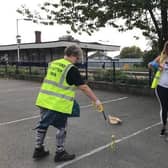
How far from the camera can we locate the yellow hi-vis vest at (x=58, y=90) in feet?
14.9

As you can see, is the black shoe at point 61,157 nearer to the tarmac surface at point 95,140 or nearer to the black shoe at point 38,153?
the tarmac surface at point 95,140

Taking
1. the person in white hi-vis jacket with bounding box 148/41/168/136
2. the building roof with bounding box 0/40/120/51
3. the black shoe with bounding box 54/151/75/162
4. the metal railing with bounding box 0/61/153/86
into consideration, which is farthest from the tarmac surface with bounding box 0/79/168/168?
the building roof with bounding box 0/40/120/51

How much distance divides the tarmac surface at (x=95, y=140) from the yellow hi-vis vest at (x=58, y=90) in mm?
874

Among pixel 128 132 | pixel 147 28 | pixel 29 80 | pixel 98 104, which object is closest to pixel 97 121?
pixel 128 132

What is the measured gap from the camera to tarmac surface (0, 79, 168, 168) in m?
4.70

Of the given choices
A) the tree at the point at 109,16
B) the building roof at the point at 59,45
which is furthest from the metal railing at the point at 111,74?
the building roof at the point at 59,45

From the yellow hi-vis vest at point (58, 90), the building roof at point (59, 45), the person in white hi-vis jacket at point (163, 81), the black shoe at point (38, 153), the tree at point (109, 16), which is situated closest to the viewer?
the yellow hi-vis vest at point (58, 90)

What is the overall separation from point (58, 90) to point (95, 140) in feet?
5.54

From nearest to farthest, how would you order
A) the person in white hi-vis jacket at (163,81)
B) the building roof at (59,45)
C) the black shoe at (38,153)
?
1. the black shoe at (38,153)
2. the person in white hi-vis jacket at (163,81)
3. the building roof at (59,45)

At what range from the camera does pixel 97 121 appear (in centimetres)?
754

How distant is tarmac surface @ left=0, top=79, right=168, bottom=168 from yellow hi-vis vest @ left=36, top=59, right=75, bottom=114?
0.87 m

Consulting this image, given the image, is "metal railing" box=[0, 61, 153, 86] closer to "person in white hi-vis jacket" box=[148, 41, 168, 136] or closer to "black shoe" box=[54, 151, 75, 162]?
"person in white hi-vis jacket" box=[148, 41, 168, 136]

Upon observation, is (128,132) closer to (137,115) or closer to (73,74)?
(137,115)

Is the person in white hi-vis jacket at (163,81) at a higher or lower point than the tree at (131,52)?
lower
